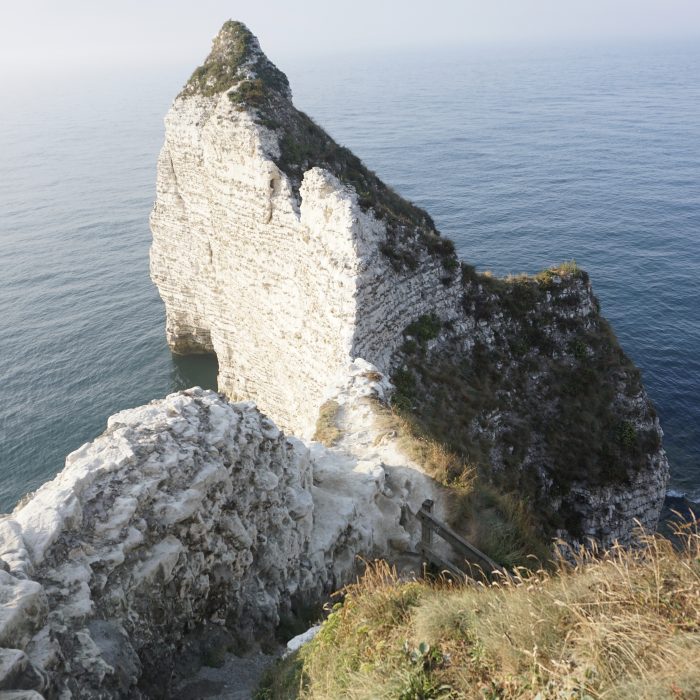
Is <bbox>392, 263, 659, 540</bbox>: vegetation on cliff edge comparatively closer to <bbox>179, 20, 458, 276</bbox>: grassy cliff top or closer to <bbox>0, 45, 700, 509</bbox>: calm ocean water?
<bbox>179, 20, 458, 276</bbox>: grassy cliff top

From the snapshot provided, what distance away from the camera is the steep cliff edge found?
65.1 ft

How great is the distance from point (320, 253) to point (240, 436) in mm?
11143

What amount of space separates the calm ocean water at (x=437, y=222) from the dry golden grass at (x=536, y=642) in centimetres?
2492

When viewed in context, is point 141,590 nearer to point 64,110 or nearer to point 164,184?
point 164,184

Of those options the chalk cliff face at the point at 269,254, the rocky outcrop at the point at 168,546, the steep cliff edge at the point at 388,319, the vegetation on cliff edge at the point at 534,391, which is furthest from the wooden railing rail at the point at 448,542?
the chalk cliff face at the point at 269,254

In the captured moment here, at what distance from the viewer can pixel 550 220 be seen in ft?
182

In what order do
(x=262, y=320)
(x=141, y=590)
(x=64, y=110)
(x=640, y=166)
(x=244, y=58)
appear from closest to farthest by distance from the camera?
(x=141, y=590) → (x=262, y=320) → (x=244, y=58) → (x=640, y=166) → (x=64, y=110)

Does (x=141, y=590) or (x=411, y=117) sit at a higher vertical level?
(x=411, y=117)

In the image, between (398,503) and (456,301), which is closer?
A: (398,503)

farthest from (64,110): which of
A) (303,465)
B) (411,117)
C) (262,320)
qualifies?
(303,465)

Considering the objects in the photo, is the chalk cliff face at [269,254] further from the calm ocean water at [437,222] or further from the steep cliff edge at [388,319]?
the calm ocean water at [437,222]

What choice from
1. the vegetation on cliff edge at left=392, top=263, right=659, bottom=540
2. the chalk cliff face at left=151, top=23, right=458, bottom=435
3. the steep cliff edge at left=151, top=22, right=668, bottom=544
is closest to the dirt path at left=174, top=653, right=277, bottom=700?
the steep cliff edge at left=151, top=22, right=668, bottom=544

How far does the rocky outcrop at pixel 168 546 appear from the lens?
6898 millimetres

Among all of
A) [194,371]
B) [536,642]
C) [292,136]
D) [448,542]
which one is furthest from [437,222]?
[536,642]
